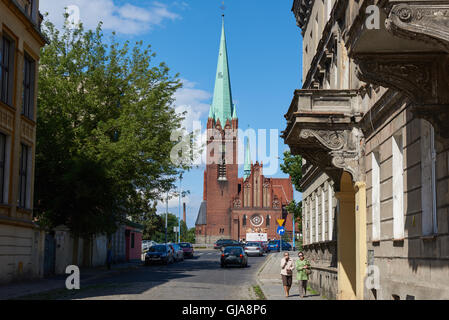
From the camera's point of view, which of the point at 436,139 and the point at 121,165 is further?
the point at 121,165

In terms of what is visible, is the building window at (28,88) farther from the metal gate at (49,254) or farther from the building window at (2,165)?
the metal gate at (49,254)

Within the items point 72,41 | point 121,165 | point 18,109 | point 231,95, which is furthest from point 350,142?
point 231,95

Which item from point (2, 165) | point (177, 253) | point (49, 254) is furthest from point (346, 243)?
point (177, 253)

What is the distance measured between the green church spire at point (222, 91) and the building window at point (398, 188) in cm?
10931

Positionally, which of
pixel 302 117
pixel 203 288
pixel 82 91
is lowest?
pixel 203 288

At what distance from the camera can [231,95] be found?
417 feet

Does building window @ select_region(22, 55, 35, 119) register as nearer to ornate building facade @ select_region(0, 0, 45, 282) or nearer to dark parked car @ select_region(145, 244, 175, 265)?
ornate building facade @ select_region(0, 0, 45, 282)

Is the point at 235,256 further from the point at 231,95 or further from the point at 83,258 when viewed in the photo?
the point at 231,95

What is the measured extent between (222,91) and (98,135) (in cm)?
9191

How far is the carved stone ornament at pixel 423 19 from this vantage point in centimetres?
764

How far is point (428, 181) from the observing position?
33.6ft

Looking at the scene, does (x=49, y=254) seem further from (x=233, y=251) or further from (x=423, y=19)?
(x=423, y=19)

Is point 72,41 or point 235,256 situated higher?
point 72,41

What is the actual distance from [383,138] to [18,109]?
17.9 m
